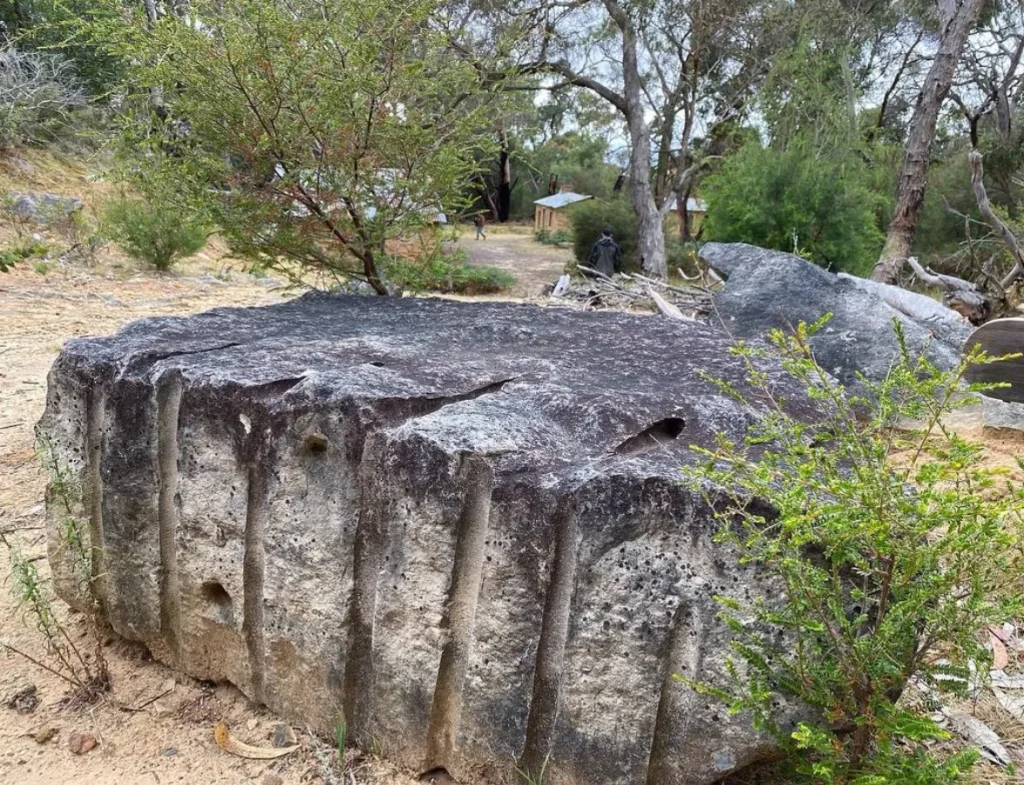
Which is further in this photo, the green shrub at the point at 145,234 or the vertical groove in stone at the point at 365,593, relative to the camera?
the green shrub at the point at 145,234

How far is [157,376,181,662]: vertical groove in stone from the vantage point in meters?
1.97

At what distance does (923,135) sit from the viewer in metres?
8.85

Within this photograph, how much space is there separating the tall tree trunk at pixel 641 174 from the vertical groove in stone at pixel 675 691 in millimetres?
12083

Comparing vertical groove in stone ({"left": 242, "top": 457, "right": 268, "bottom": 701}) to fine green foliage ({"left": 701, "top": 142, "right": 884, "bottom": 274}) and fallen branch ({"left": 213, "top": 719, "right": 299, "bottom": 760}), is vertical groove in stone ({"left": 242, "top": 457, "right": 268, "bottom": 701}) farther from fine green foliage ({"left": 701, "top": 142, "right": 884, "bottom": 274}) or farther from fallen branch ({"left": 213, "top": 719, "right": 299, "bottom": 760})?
fine green foliage ({"left": 701, "top": 142, "right": 884, "bottom": 274})

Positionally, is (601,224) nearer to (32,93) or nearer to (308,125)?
(32,93)

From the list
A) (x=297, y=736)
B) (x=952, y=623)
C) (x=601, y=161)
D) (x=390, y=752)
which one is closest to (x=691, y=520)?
(x=952, y=623)

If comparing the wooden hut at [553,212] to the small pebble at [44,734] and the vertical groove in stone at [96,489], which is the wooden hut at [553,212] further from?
the small pebble at [44,734]

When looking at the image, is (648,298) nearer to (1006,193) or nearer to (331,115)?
(331,115)

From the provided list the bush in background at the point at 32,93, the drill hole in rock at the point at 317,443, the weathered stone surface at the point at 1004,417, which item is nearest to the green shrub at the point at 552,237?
the bush in background at the point at 32,93

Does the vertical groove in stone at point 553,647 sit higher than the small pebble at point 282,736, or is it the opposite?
the vertical groove in stone at point 553,647

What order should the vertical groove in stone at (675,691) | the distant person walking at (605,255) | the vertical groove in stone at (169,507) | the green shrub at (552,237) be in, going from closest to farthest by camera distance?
1. the vertical groove in stone at (675,691)
2. the vertical groove in stone at (169,507)
3. the distant person walking at (605,255)
4. the green shrub at (552,237)

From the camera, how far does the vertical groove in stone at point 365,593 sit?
1.69m

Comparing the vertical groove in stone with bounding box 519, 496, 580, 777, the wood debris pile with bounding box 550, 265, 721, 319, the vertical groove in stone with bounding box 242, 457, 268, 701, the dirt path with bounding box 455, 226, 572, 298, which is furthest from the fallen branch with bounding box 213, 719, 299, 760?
the dirt path with bounding box 455, 226, 572, 298

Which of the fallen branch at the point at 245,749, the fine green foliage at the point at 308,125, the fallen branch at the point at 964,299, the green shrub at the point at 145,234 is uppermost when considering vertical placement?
the fine green foliage at the point at 308,125
